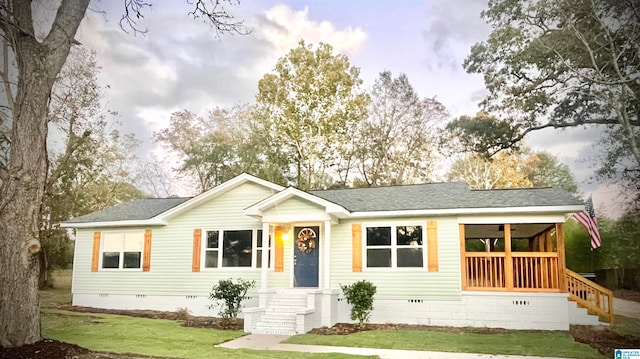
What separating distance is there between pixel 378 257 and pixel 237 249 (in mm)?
3284

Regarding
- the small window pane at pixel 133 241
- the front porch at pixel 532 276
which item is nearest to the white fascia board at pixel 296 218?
the front porch at pixel 532 276

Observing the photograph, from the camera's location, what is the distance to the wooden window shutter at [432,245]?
9750 millimetres

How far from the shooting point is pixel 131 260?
39.7ft

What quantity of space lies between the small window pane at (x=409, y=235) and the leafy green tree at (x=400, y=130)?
10.3 meters

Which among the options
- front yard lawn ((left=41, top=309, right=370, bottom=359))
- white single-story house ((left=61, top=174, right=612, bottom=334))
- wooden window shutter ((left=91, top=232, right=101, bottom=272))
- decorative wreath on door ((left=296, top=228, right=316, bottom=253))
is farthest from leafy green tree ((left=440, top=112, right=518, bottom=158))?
wooden window shutter ((left=91, top=232, right=101, bottom=272))

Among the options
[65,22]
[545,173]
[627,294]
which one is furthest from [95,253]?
[545,173]

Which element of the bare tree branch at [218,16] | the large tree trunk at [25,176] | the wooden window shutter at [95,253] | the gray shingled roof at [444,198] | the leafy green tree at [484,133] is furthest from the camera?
the leafy green tree at [484,133]

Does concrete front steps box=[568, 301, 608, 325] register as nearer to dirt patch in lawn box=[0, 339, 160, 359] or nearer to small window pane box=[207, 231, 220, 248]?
small window pane box=[207, 231, 220, 248]

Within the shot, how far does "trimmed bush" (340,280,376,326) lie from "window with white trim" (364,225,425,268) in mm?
912

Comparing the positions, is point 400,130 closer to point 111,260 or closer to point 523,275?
point 523,275

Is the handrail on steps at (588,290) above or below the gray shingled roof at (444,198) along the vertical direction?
below

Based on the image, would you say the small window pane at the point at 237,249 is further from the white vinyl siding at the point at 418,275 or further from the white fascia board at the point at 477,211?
the white fascia board at the point at 477,211

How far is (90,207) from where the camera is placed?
56.7 feet

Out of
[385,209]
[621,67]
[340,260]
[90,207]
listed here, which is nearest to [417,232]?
[385,209]
